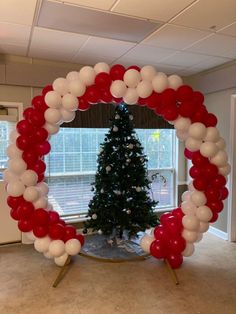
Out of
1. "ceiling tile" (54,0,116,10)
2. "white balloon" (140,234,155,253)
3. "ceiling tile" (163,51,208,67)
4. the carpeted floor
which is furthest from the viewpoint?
"ceiling tile" (163,51,208,67)

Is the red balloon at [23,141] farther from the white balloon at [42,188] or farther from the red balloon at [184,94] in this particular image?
the red balloon at [184,94]

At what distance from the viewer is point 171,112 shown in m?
2.79

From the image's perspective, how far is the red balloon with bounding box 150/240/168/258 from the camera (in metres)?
3.03

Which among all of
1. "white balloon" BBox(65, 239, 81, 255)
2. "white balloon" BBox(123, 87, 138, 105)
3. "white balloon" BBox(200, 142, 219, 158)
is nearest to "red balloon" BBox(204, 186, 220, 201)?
"white balloon" BBox(200, 142, 219, 158)

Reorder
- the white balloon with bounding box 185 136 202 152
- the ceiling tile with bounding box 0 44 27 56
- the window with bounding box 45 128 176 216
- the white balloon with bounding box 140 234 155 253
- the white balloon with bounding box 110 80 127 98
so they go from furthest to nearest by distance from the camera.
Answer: the window with bounding box 45 128 176 216, the ceiling tile with bounding box 0 44 27 56, the white balloon with bounding box 140 234 155 253, the white balloon with bounding box 185 136 202 152, the white balloon with bounding box 110 80 127 98

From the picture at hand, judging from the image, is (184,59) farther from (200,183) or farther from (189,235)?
(189,235)

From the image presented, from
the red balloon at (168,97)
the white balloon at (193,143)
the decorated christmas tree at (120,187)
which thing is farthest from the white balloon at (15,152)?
the white balloon at (193,143)

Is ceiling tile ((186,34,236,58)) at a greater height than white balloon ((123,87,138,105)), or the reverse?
ceiling tile ((186,34,236,58))

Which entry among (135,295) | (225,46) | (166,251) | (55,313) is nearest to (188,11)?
(225,46)

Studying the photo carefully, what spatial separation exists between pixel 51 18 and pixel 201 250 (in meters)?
3.38

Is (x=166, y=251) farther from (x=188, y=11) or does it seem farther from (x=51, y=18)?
(x=51, y=18)

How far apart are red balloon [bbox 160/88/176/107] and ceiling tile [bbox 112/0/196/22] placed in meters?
0.67

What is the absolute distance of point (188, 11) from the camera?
7.82ft

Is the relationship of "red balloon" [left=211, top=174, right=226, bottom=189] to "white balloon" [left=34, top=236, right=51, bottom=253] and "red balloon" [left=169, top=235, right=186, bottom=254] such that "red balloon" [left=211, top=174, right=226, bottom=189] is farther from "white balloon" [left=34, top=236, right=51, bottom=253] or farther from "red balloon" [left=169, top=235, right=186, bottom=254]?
"white balloon" [left=34, top=236, right=51, bottom=253]
